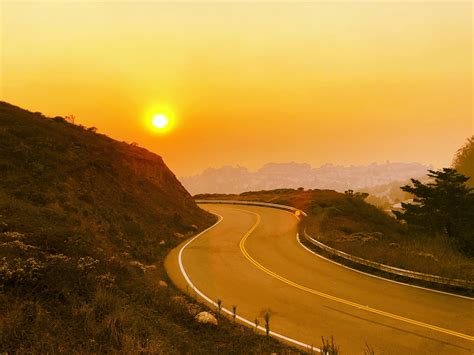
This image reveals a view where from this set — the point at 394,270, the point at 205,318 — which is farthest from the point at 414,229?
the point at 205,318

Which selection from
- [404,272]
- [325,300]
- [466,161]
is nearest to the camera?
[325,300]

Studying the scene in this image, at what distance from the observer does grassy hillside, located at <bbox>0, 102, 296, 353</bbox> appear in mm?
8501

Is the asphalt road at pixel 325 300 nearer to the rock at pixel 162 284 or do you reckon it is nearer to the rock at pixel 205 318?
the rock at pixel 162 284

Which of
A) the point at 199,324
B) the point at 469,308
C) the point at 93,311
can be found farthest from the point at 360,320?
the point at 93,311

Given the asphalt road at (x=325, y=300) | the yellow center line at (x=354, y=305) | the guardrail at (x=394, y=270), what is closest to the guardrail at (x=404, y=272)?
the guardrail at (x=394, y=270)

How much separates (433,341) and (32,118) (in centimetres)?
3651

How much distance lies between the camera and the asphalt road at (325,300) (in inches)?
422

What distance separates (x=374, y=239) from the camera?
73.0 feet

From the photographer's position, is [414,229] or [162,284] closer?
[162,284]

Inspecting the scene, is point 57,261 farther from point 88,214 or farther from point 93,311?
point 88,214

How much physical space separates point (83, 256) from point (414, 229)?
31195 millimetres

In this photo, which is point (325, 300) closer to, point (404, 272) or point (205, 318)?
point (404, 272)

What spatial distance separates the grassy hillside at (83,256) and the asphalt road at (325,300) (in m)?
1.90

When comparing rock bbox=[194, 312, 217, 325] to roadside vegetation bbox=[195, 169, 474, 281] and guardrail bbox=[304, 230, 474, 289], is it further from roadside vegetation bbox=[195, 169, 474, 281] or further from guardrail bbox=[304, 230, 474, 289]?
roadside vegetation bbox=[195, 169, 474, 281]
